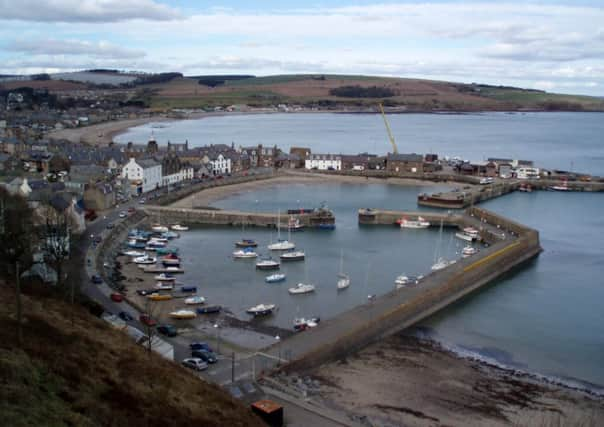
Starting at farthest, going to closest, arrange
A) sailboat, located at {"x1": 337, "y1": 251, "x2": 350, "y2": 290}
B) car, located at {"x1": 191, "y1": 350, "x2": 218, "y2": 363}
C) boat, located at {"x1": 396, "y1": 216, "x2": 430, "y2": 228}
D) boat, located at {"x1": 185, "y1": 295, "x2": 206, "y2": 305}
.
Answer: boat, located at {"x1": 396, "y1": 216, "x2": 430, "y2": 228}, sailboat, located at {"x1": 337, "y1": 251, "x2": 350, "y2": 290}, boat, located at {"x1": 185, "y1": 295, "x2": 206, "y2": 305}, car, located at {"x1": 191, "y1": 350, "x2": 218, "y2": 363}

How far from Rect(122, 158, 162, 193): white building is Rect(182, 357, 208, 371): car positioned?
13397 millimetres

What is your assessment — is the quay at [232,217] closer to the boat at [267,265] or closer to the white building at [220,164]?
the boat at [267,265]

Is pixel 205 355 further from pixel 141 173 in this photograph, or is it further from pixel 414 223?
pixel 141 173

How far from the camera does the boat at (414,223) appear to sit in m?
18.0

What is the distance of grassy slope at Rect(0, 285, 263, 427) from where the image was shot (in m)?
4.05

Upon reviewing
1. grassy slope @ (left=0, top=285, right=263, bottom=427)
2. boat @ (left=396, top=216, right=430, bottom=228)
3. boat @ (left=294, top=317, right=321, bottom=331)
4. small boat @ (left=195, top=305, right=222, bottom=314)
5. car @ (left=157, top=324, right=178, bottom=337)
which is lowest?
small boat @ (left=195, top=305, right=222, bottom=314)

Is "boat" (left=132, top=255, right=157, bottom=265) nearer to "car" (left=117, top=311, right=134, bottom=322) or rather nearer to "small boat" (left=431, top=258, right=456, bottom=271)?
"car" (left=117, top=311, right=134, bottom=322)

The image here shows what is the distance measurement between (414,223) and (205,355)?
442 inches

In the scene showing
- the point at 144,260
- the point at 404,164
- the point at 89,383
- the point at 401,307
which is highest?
the point at 404,164

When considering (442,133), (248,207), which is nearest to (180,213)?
(248,207)

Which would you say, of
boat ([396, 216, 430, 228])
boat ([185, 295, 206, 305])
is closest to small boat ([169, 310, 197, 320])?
boat ([185, 295, 206, 305])

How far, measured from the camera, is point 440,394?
756 cm

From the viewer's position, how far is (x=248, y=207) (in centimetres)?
2002

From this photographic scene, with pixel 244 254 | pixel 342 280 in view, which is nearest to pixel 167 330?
pixel 342 280
